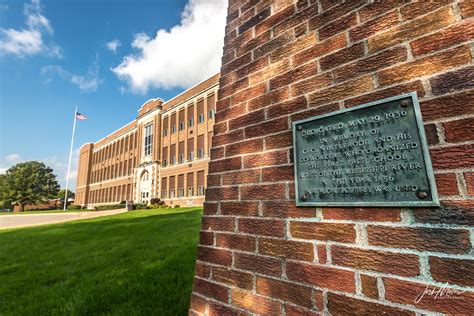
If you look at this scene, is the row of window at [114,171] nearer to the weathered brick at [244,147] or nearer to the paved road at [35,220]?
the paved road at [35,220]

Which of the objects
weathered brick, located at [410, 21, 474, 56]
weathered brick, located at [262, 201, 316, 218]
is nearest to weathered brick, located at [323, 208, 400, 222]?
weathered brick, located at [262, 201, 316, 218]

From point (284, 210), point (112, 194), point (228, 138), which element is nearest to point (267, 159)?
point (284, 210)

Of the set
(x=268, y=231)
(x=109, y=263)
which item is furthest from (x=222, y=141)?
(x=109, y=263)

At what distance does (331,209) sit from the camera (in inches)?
57.0

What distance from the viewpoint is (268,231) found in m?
1.66

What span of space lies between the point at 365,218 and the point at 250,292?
0.87 metres

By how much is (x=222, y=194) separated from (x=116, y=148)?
51575 millimetres

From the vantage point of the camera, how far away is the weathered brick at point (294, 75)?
171cm

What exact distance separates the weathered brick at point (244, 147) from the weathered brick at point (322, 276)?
0.82m

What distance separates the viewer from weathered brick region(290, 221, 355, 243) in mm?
1345

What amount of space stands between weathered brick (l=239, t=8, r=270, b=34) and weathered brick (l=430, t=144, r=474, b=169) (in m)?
1.66

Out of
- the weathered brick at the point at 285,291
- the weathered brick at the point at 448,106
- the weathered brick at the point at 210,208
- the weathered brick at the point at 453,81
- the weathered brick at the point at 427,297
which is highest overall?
the weathered brick at the point at 453,81

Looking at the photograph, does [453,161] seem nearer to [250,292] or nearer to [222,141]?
[250,292]

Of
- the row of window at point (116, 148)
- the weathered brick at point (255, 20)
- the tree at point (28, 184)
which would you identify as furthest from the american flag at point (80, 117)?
the weathered brick at point (255, 20)
